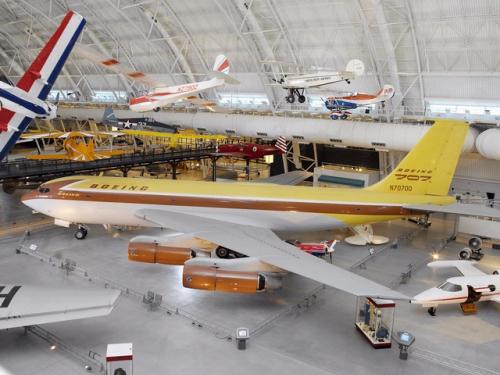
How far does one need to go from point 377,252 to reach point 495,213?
6.50 meters

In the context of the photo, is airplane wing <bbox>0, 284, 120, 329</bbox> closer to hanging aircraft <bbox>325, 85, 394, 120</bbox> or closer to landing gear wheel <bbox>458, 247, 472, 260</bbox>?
landing gear wheel <bbox>458, 247, 472, 260</bbox>

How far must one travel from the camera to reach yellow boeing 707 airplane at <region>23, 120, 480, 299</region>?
19031 mm

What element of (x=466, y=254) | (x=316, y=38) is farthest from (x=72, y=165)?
(x=466, y=254)

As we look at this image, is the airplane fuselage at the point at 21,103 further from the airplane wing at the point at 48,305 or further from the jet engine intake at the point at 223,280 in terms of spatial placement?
the jet engine intake at the point at 223,280

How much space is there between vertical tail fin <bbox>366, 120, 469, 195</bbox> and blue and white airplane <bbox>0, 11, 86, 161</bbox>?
605 inches

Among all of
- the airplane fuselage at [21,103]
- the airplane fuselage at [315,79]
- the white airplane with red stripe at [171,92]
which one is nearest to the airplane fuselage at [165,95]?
the white airplane with red stripe at [171,92]

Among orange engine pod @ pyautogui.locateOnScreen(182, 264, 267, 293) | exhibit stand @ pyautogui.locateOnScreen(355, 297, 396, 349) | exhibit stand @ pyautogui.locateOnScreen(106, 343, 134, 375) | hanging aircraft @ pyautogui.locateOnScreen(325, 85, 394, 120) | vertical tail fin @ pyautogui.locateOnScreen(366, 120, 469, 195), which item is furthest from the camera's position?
hanging aircraft @ pyautogui.locateOnScreen(325, 85, 394, 120)

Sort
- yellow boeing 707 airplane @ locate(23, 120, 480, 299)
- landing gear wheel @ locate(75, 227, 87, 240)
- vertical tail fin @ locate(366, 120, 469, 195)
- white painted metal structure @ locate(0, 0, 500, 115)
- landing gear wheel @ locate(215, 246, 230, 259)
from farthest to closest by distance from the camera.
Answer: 1. white painted metal structure @ locate(0, 0, 500, 115)
2. landing gear wheel @ locate(75, 227, 87, 240)
3. landing gear wheel @ locate(215, 246, 230, 259)
4. vertical tail fin @ locate(366, 120, 469, 195)
5. yellow boeing 707 airplane @ locate(23, 120, 480, 299)

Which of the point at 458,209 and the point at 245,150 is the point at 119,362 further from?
the point at 245,150

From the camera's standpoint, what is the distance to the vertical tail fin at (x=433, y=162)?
19531 millimetres

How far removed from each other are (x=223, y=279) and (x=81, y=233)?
1177cm

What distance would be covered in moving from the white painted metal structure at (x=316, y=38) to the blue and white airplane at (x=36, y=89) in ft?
67.5

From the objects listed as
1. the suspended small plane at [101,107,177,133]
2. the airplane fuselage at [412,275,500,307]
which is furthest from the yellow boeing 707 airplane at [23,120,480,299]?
the suspended small plane at [101,107,177,133]

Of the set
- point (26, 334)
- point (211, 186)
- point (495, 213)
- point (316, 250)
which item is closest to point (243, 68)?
point (211, 186)
